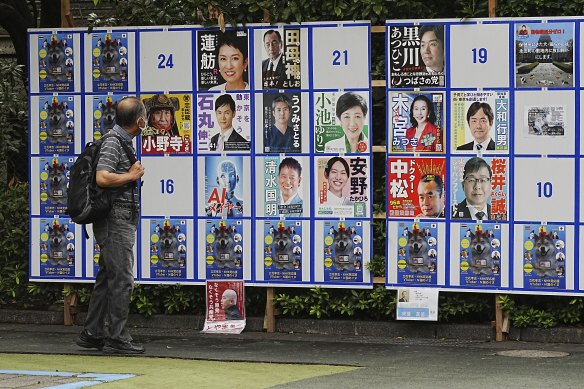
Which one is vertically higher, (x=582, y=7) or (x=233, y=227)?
(x=582, y=7)

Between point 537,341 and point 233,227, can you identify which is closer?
point 537,341

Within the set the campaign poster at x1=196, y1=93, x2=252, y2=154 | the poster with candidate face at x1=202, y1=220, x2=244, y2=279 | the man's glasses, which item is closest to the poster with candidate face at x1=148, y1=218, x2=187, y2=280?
the poster with candidate face at x1=202, y1=220, x2=244, y2=279

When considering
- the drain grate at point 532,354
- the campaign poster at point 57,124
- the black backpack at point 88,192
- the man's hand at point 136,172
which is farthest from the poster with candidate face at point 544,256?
the campaign poster at point 57,124

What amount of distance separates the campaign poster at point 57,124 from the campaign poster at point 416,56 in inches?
124

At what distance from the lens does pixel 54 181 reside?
12.8m

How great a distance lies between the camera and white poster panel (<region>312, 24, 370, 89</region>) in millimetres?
11969

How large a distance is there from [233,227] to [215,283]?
1.84 feet

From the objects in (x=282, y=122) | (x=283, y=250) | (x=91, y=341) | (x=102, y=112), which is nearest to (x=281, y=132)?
(x=282, y=122)

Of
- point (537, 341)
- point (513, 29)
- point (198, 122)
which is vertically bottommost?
point (537, 341)

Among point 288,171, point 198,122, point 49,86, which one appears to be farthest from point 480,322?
point 49,86

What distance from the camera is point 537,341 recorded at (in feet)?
38.2

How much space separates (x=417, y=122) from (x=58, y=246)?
148 inches

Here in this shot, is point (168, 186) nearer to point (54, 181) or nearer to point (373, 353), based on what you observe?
point (54, 181)

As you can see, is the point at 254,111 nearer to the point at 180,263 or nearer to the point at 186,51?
the point at 186,51
